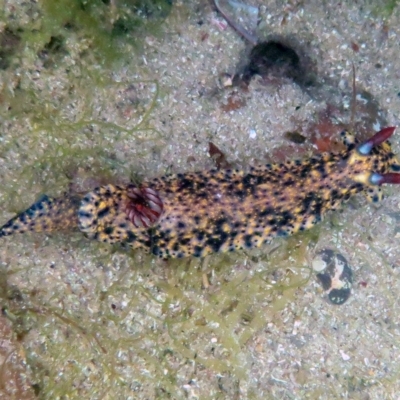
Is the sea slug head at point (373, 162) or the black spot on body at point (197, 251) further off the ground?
the sea slug head at point (373, 162)

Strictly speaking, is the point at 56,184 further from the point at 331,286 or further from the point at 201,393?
the point at 331,286

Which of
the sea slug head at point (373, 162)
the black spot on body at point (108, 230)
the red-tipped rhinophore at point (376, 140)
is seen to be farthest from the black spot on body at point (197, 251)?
the red-tipped rhinophore at point (376, 140)

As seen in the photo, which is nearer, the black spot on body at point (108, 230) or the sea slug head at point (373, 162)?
the black spot on body at point (108, 230)

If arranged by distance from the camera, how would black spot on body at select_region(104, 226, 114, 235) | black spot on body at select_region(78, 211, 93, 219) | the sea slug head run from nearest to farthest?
black spot on body at select_region(78, 211, 93, 219) → black spot on body at select_region(104, 226, 114, 235) → the sea slug head

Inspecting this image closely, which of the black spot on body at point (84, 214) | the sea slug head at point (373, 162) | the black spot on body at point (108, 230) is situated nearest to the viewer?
the black spot on body at point (84, 214)

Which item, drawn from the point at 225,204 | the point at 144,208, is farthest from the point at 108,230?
the point at 225,204

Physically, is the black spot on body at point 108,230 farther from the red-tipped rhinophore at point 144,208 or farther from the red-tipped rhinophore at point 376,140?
the red-tipped rhinophore at point 376,140

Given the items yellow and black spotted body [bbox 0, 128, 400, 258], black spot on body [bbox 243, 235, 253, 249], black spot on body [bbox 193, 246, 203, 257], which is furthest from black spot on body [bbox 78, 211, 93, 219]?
black spot on body [bbox 243, 235, 253, 249]

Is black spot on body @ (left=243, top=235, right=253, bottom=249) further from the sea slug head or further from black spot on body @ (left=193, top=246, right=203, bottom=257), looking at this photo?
the sea slug head
